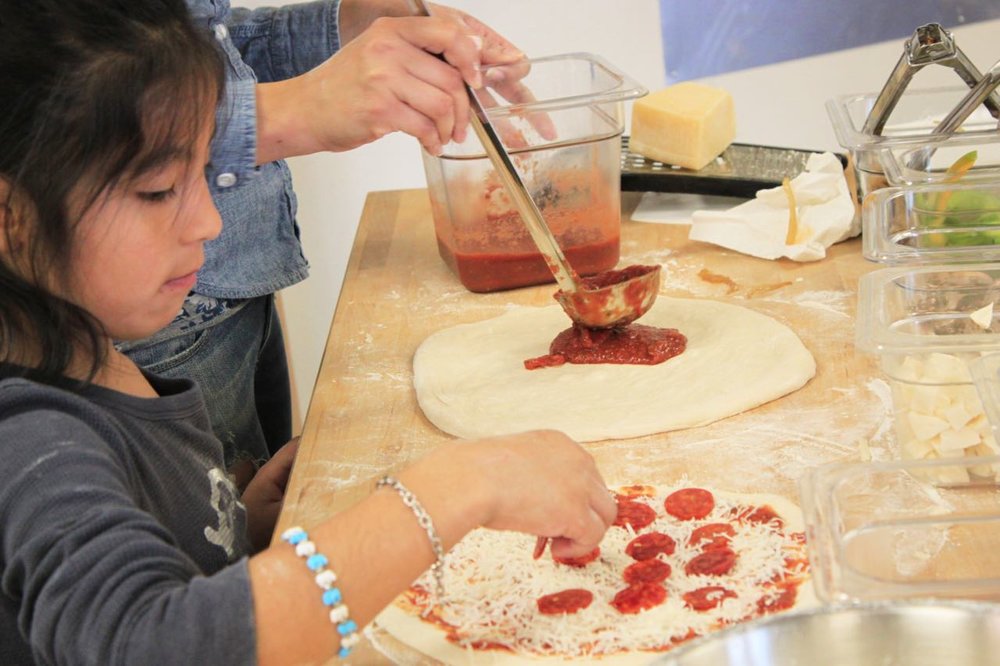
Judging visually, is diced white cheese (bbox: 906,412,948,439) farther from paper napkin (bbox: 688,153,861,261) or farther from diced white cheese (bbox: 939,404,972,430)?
paper napkin (bbox: 688,153,861,261)

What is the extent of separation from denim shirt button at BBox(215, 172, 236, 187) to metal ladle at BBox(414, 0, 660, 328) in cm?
33

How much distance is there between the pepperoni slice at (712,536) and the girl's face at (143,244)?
1.82 ft

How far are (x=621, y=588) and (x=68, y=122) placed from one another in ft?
2.08

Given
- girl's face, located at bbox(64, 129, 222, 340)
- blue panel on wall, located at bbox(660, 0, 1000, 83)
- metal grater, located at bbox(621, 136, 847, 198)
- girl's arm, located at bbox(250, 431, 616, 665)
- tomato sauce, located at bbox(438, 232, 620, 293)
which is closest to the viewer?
girl's arm, located at bbox(250, 431, 616, 665)

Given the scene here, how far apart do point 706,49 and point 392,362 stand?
1.89 meters

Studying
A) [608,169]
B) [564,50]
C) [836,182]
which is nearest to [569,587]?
[608,169]

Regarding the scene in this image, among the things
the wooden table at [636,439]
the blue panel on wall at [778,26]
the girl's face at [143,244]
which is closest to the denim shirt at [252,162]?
the wooden table at [636,439]

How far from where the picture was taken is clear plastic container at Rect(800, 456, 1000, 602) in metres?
0.86

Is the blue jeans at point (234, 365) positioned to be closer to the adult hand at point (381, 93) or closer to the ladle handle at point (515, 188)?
Answer: the adult hand at point (381, 93)

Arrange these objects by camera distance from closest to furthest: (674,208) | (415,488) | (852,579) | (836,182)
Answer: (852,579), (415,488), (836,182), (674,208)

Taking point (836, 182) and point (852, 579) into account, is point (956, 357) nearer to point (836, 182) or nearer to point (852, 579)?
point (852, 579)

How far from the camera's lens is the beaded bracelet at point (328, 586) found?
89cm

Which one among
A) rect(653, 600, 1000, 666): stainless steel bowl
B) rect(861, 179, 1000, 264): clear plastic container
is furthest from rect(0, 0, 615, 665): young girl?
rect(861, 179, 1000, 264): clear plastic container

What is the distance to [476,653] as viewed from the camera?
1.00 meters
